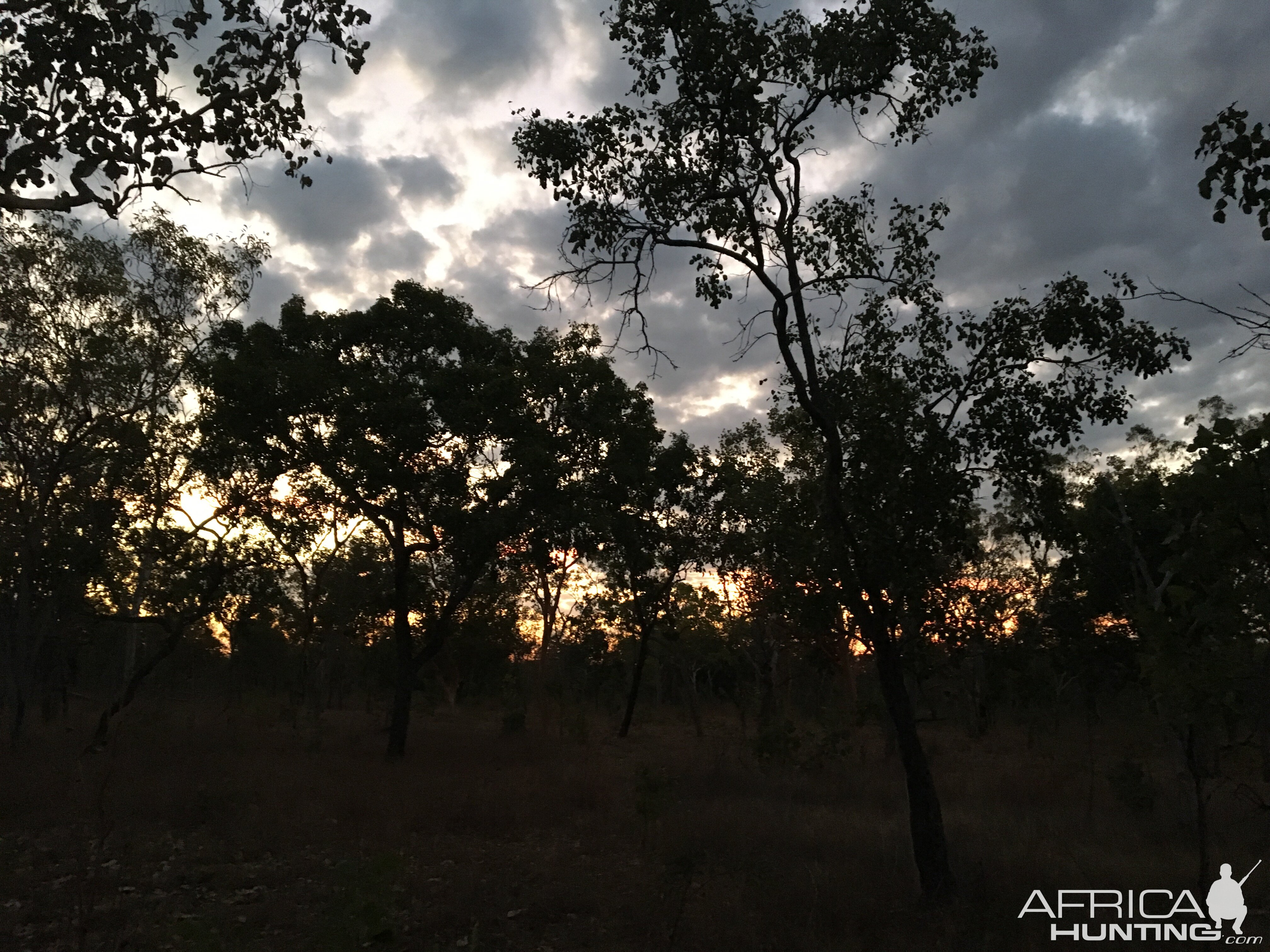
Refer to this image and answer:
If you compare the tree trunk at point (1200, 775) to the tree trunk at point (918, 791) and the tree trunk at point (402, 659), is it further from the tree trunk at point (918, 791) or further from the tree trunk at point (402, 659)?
the tree trunk at point (402, 659)

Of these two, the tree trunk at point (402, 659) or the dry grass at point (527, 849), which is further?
the tree trunk at point (402, 659)

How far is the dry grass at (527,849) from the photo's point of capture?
26.8 feet

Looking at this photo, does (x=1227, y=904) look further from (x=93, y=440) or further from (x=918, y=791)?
(x=93, y=440)

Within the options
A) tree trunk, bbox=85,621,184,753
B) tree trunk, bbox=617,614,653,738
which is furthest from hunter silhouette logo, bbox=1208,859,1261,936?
tree trunk, bbox=617,614,653,738

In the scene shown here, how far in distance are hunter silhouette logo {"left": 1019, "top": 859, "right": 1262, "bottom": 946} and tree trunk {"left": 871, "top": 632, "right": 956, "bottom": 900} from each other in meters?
0.92

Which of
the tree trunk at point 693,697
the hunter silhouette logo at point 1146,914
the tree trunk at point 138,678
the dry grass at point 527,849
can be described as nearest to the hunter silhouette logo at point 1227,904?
the hunter silhouette logo at point 1146,914

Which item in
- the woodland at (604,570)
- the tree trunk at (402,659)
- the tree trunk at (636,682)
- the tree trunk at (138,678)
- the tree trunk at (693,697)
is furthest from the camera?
the tree trunk at (693,697)

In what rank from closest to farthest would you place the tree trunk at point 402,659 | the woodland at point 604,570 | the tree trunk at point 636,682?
1. the woodland at point 604,570
2. the tree trunk at point 402,659
3. the tree trunk at point 636,682

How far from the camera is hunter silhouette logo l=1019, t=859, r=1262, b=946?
823 centimetres

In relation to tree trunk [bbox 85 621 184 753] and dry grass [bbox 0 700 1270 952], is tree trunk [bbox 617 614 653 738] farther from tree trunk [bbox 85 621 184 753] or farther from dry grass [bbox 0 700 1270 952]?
tree trunk [bbox 85 621 184 753]

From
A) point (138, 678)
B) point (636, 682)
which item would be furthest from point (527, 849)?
point (636, 682)

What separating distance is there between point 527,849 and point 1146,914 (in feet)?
26.8

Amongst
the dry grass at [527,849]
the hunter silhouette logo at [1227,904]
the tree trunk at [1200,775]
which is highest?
the tree trunk at [1200,775]

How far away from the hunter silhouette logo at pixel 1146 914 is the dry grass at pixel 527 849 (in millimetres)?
383
